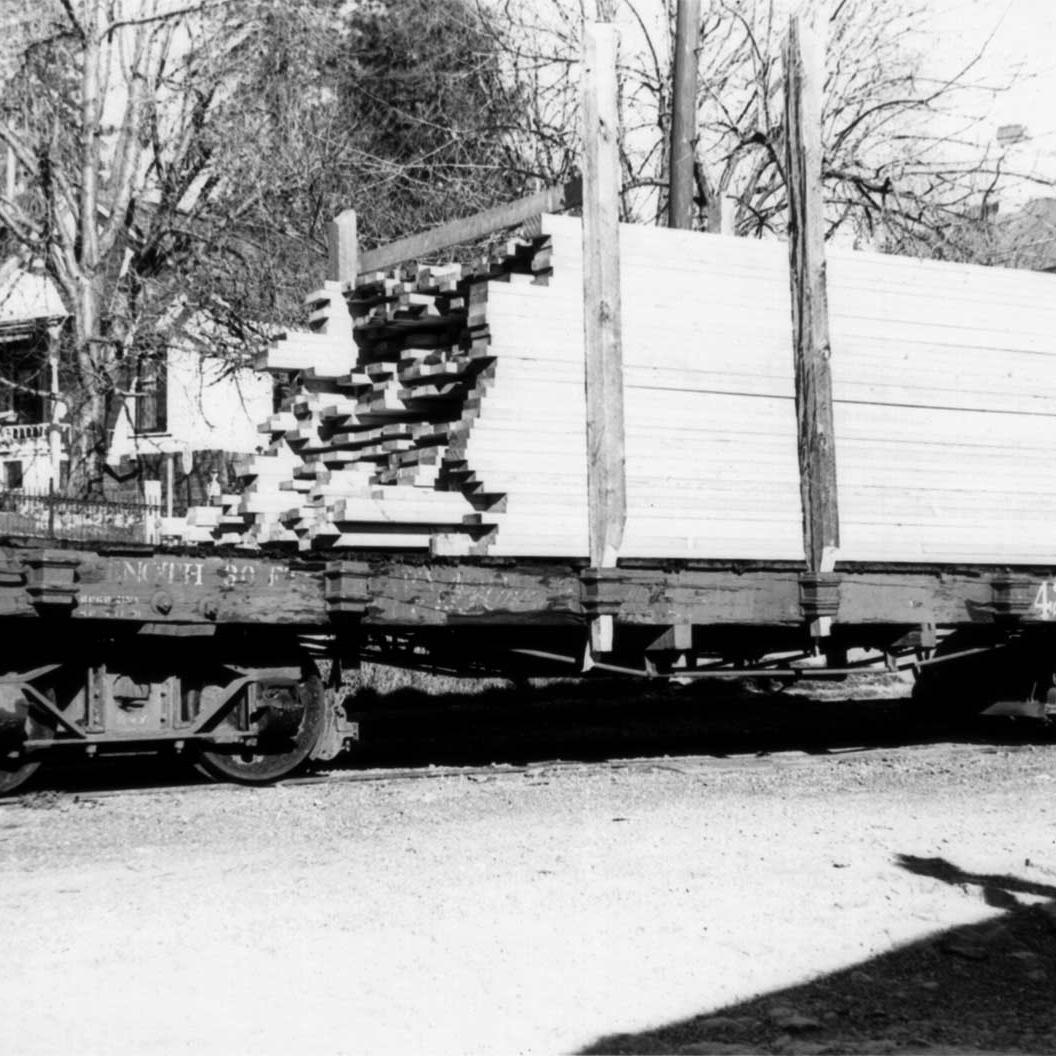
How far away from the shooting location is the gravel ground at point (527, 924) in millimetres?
4945

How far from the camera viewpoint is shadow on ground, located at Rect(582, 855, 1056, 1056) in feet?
16.0

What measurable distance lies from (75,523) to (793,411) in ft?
46.6

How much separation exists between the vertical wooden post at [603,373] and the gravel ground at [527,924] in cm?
155

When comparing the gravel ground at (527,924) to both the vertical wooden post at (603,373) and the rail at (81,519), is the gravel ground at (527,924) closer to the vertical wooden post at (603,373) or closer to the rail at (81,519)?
the vertical wooden post at (603,373)

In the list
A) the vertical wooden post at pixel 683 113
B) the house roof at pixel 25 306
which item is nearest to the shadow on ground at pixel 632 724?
the vertical wooden post at pixel 683 113

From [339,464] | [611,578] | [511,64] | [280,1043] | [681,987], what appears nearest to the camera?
[280,1043]

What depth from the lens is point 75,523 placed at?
22484mm

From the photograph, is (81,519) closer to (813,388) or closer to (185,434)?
(185,434)

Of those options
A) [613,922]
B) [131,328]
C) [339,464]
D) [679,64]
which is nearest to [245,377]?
[131,328]

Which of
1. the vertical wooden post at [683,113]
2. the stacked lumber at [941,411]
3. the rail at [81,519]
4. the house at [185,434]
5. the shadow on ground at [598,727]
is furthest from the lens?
the house at [185,434]

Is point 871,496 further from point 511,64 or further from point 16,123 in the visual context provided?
point 16,123

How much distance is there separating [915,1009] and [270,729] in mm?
5290

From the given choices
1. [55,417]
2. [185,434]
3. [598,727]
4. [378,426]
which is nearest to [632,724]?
[598,727]

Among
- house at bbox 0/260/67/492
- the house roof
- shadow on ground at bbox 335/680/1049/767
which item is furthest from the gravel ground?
house at bbox 0/260/67/492
